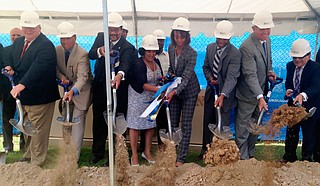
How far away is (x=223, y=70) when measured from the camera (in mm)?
3680

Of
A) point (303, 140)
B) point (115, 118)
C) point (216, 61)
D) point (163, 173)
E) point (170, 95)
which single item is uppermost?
point (216, 61)

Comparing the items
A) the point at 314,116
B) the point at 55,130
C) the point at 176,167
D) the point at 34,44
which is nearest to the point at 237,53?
the point at 314,116

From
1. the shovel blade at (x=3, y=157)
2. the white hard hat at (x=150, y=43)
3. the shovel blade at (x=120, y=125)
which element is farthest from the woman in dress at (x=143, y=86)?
the shovel blade at (x=3, y=157)

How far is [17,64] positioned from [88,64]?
2.44ft

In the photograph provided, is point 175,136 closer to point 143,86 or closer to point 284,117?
point 143,86

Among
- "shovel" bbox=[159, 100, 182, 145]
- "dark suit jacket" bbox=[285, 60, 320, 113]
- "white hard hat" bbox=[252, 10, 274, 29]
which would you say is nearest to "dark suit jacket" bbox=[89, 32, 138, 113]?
"shovel" bbox=[159, 100, 182, 145]

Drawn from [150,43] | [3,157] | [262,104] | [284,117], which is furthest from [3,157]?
[284,117]

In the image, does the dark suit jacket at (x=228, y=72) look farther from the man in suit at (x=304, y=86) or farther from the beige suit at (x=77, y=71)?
the beige suit at (x=77, y=71)

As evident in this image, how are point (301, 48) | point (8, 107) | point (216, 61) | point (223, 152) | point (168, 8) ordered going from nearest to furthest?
point (223, 152)
point (301, 48)
point (216, 61)
point (8, 107)
point (168, 8)

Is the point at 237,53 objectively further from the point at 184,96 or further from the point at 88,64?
the point at 88,64

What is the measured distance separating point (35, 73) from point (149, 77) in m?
1.22

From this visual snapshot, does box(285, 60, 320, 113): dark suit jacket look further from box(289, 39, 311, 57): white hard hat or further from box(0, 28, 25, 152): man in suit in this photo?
box(0, 28, 25, 152): man in suit

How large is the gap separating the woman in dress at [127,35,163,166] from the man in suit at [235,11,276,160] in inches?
37.7

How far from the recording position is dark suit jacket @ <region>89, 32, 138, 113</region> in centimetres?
360
